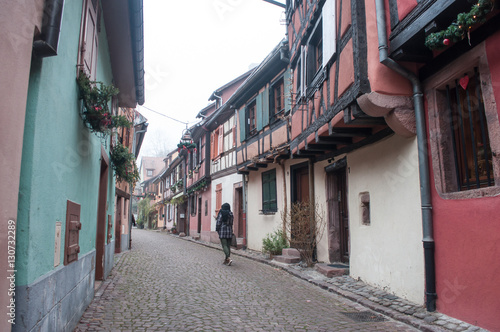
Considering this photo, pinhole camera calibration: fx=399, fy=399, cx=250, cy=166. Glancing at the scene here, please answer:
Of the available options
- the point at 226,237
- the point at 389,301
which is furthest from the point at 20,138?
the point at 226,237

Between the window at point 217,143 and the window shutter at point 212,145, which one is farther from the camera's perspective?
the window shutter at point 212,145

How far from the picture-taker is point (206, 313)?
504 centimetres

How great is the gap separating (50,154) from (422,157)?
4125mm

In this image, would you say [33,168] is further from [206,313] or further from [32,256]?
[206,313]

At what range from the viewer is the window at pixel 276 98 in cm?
1153

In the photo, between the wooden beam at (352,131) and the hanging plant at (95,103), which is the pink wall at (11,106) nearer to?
the hanging plant at (95,103)

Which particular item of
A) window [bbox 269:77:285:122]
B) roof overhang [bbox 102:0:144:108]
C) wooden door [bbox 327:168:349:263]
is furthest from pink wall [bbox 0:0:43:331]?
window [bbox 269:77:285:122]

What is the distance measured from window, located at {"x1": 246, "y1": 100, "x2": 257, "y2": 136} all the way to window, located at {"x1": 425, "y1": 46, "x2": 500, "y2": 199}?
8.86 m

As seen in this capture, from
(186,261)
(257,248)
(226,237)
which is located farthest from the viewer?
(257,248)

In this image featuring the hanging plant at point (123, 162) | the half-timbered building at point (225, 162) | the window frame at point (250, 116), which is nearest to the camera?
the hanging plant at point (123, 162)

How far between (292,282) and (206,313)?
2740mm

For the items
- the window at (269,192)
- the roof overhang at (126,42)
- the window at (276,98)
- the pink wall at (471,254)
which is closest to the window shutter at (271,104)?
the window at (276,98)

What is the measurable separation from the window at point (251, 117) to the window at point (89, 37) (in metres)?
8.35

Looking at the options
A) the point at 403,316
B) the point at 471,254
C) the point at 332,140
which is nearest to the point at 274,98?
the point at 332,140
